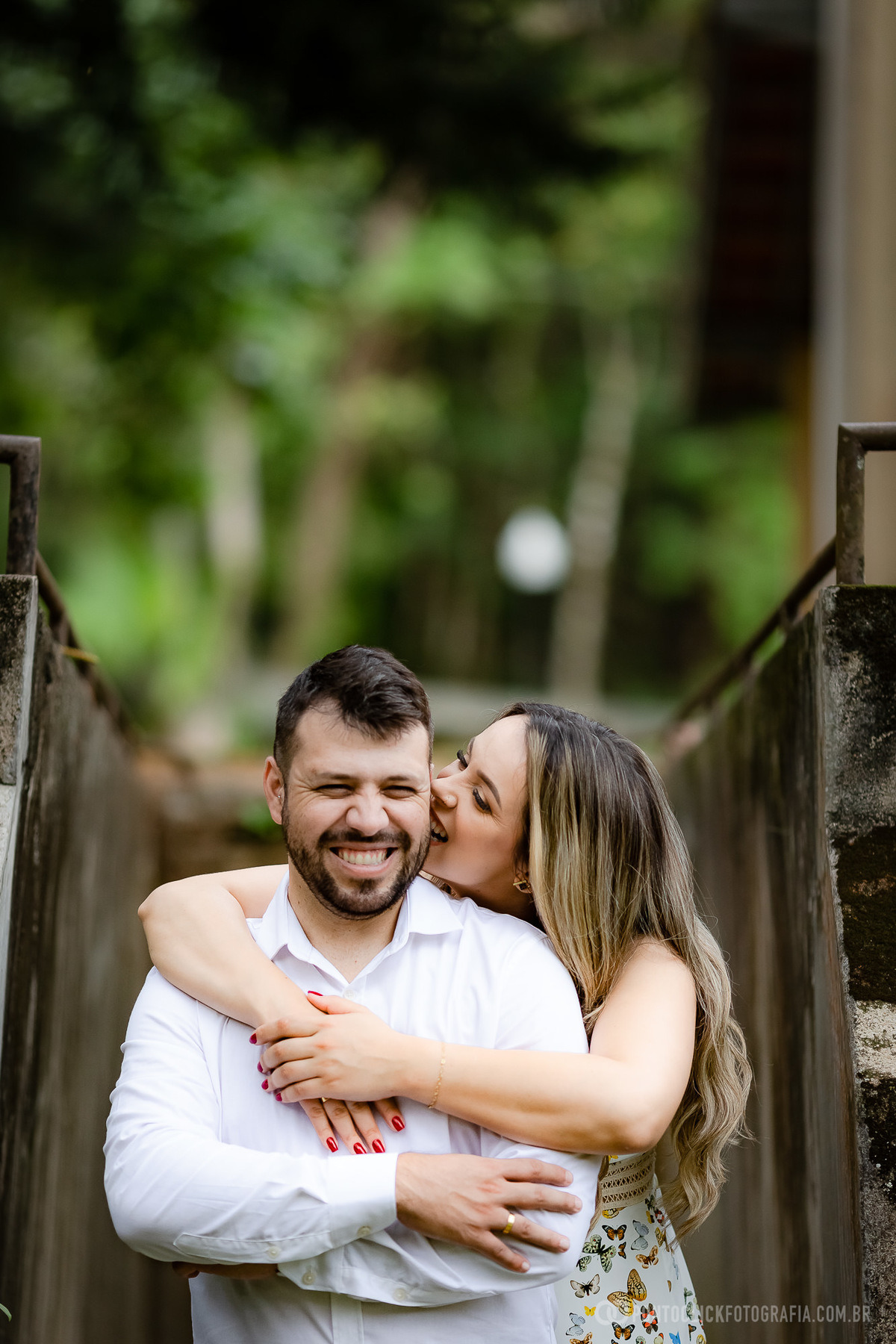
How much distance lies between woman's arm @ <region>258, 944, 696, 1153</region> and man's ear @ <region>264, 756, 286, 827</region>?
43cm

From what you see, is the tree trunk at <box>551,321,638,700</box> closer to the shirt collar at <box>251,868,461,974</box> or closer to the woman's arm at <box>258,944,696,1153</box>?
the shirt collar at <box>251,868,461,974</box>

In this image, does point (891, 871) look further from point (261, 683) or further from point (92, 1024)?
point (261, 683)

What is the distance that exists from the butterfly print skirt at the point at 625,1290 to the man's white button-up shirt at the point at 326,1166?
12 centimetres

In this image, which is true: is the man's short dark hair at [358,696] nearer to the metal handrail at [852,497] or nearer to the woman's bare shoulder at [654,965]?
the woman's bare shoulder at [654,965]

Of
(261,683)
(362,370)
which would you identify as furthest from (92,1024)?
(362,370)

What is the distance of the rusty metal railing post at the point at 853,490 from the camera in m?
2.61

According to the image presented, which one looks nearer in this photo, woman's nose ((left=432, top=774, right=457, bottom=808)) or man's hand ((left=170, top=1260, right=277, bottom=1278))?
man's hand ((left=170, top=1260, right=277, bottom=1278))

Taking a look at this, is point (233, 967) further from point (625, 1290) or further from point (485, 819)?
point (625, 1290)

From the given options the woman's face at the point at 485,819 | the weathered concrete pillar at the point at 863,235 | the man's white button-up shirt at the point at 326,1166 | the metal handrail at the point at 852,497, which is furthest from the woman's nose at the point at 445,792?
the weathered concrete pillar at the point at 863,235

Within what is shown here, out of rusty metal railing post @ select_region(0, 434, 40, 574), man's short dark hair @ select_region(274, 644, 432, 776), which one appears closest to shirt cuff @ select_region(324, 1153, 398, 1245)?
man's short dark hair @ select_region(274, 644, 432, 776)

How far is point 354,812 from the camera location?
2.19 m

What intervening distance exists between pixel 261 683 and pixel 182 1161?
43.5 feet

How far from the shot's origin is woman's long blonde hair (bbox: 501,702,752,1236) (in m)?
2.49

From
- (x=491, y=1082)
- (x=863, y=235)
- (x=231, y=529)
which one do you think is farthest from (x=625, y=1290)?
(x=231, y=529)
